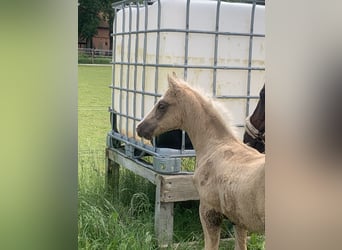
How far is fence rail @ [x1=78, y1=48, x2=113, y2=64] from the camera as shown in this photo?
123 centimetres

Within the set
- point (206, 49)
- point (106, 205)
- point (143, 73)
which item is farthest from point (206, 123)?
point (106, 205)

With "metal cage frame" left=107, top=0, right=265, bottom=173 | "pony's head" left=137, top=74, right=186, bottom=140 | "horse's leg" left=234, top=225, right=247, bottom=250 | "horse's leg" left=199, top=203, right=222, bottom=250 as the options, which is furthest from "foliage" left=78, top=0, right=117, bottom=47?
"horse's leg" left=234, top=225, right=247, bottom=250

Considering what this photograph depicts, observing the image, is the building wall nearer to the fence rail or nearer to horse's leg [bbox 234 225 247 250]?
the fence rail

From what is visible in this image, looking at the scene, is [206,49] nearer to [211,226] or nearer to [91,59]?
[91,59]

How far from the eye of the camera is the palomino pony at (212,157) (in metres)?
1.37

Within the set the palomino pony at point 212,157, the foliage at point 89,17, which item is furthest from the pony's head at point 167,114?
the foliage at point 89,17

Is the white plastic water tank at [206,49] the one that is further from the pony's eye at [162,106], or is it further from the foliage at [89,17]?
the foliage at [89,17]

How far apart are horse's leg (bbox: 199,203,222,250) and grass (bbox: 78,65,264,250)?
222 millimetres

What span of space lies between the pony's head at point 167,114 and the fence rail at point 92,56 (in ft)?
0.85

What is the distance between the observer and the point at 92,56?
55.6 inches

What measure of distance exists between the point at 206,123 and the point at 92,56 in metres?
0.50
